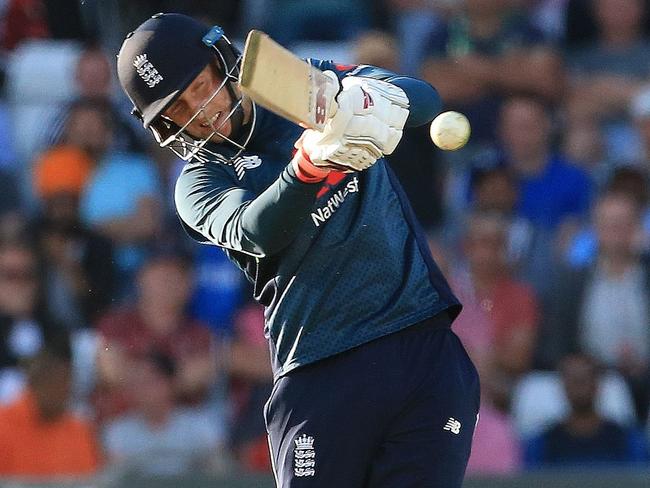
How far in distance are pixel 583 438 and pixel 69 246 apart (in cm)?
332

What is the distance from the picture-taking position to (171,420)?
7355 millimetres

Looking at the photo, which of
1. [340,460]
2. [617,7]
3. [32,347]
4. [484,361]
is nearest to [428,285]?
[340,460]

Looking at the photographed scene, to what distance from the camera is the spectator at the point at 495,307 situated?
299 inches

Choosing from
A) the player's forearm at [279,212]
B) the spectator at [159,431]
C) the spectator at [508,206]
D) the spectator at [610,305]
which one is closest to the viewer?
the player's forearm at [279,212]

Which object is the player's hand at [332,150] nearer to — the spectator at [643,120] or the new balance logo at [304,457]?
the new balance logo at [304,457]

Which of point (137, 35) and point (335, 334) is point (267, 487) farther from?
point (137, 35)

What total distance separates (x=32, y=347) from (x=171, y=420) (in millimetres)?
1008

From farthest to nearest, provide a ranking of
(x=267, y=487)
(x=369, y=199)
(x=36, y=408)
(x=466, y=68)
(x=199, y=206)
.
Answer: (x=466, y=68), (x=36, y=408), (x=267, y=487), (x=369, y=199), (x=199, y=206)

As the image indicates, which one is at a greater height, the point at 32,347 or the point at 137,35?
the point at 137,35

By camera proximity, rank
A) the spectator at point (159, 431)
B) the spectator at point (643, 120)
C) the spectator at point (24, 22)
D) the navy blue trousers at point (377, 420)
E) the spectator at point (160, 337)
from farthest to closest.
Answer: the spectator at point (24, 22), the spectator at point (643, 120), the spectator at point (160, 337), the spectator at point (159, 431), the navy blue trousers at point (377, 420)

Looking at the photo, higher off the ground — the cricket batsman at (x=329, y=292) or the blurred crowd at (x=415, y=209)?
the cricket batsman at (x=329, y=292)

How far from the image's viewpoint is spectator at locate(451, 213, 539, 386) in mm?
7602

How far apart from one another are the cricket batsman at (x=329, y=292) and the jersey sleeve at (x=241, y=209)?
1 centimetres

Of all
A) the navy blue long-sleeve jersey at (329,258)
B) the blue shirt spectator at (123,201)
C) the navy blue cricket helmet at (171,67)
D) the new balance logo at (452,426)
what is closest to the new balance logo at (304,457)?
the navy blue long-sleeve jersey at (329,258)
